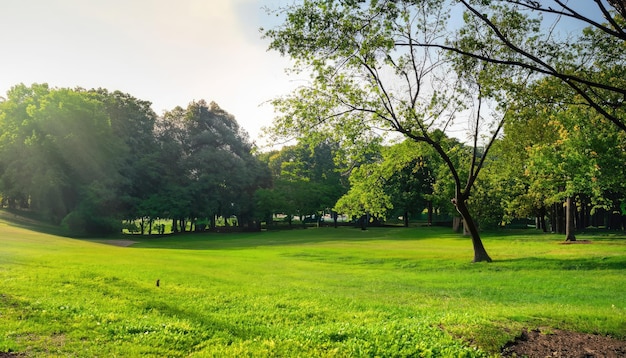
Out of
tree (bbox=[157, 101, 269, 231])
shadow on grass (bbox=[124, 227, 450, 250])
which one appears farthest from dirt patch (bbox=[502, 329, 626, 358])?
tree (bbox=[157, 101, 269, 231])

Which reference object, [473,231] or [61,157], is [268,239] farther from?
[473,231]

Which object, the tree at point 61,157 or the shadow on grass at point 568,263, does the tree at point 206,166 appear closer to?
the tree at point 61,157

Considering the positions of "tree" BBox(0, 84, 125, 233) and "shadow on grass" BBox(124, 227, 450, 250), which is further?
"tree" BBox(0, 84, 125, 233)

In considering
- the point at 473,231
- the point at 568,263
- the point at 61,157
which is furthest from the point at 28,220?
the point at 568,263

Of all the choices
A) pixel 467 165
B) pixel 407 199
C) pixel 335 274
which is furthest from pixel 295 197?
pixel 335 274

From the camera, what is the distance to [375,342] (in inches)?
282

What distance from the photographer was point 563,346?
717 centimetres

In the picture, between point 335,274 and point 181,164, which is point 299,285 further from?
point 181,164

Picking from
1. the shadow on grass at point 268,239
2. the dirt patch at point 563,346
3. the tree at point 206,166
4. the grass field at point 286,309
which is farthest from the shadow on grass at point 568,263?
the tree at point 206,166

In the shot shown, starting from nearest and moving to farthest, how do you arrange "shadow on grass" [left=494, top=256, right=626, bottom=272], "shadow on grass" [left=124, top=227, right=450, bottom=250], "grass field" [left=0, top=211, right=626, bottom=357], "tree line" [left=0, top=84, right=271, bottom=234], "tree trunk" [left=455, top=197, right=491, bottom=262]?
"grass field" [left=0, top=211, right=626, bottom=357] < "shadow on grass" [left=494, top=256, right=626, bottom=272] < "tree trunk" [left=455, top=197, right=491, bottom=262] < "shadow on grass" [left=124, top=227, right=450, bottom=250] < "tree line" [left=0, top=84, right=271, bottom=234]

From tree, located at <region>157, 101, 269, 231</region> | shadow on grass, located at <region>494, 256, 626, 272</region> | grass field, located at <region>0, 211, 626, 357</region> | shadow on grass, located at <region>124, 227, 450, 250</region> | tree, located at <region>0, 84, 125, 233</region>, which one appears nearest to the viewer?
grass field, located at <region>0, 211, 626, 357</region>

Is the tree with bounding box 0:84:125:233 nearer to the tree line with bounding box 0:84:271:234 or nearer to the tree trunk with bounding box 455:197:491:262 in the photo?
the tree line with bounding box 0:84:271:234

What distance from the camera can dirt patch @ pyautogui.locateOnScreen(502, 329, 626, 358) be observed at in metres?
6.86

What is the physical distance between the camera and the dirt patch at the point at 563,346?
686 cm
